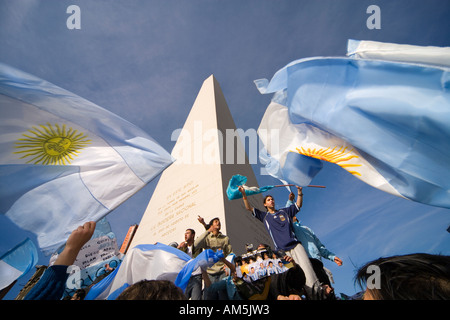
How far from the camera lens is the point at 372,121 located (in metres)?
2.09

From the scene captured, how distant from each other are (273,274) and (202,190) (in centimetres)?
402

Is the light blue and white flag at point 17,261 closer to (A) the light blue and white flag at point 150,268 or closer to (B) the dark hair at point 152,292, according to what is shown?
(A) the light blue and white flag at point 150,268

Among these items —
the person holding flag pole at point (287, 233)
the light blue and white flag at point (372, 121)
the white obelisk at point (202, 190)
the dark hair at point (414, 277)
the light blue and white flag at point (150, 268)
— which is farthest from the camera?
the white obelisk at point (202, 190)

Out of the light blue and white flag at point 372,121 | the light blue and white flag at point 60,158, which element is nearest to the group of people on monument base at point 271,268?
the light blue and white flag at point 372,121

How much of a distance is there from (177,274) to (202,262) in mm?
310

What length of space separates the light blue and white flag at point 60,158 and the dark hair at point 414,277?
217cm

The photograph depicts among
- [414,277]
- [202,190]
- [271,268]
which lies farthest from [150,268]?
[202,190]

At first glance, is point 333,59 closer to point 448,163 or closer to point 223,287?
point 448,163

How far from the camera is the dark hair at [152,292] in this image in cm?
78

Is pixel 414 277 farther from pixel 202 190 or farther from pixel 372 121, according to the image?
pixel 202 190

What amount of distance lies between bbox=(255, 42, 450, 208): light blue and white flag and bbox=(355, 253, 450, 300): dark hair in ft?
4.73

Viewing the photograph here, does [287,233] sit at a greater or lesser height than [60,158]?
lesser

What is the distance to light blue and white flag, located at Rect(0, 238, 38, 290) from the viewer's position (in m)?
1.98

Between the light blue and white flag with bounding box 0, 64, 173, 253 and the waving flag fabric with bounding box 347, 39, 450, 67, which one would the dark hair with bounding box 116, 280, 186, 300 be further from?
the waving flag fabric with bounding box 347, 39, 450, 67
